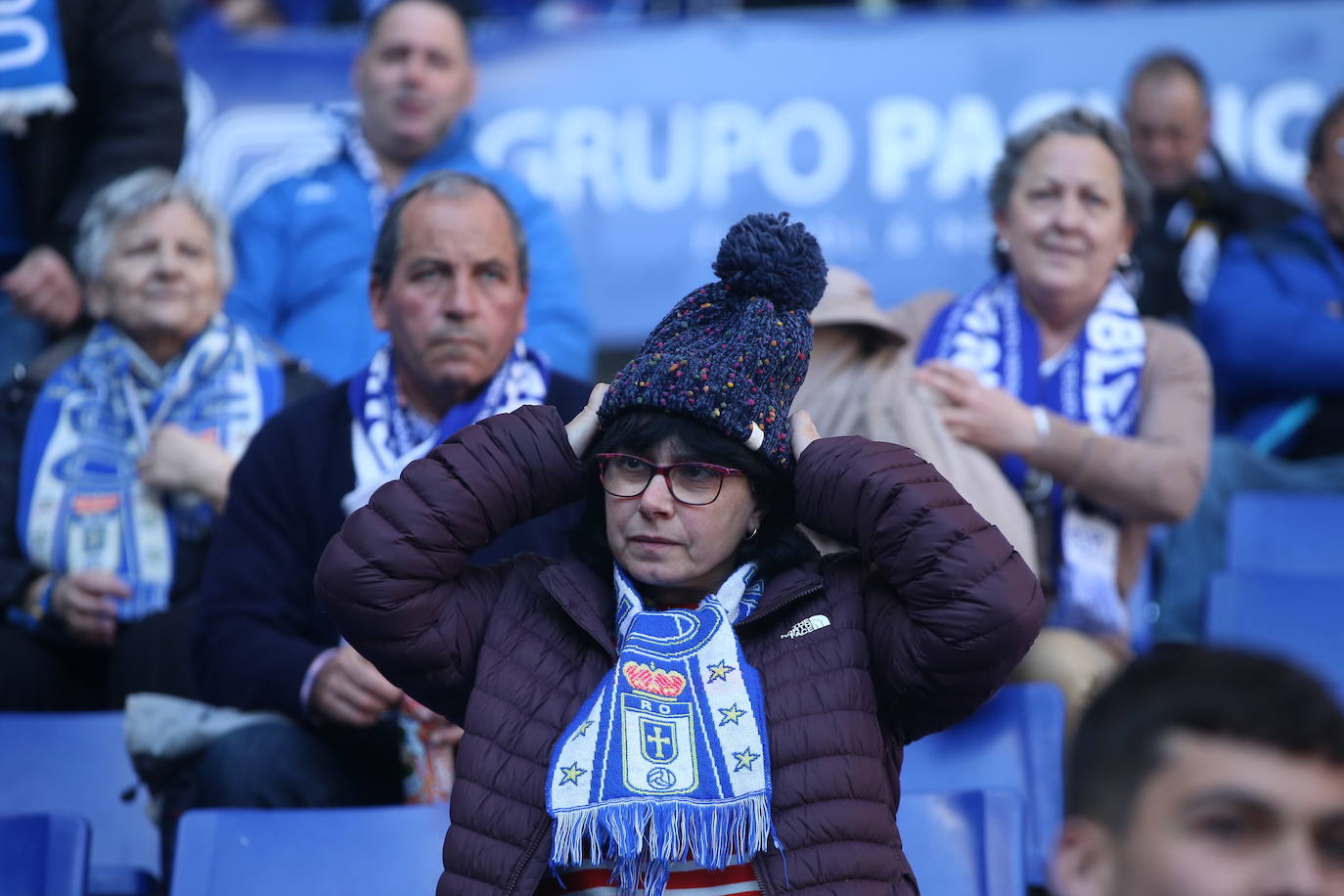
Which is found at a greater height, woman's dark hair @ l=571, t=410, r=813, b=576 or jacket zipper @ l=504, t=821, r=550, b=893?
woman's dark hair @ l=571, t=410, r=813, b=576

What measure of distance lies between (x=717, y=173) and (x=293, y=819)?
3.07 m

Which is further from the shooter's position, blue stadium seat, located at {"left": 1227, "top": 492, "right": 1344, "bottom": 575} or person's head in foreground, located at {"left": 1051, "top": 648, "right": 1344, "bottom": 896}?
blue stadium seat, located at {"left": 1227, "top": 492, "right": 1344, "bottom": 575}

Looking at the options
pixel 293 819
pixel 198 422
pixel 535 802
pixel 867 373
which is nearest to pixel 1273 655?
pixel 535 802

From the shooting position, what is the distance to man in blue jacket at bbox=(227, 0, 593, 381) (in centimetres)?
468

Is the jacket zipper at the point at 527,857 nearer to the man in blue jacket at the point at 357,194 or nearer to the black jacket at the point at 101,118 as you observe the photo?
the man in blue jacket at the point at 357,194

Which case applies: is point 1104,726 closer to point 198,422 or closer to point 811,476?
point 811,476

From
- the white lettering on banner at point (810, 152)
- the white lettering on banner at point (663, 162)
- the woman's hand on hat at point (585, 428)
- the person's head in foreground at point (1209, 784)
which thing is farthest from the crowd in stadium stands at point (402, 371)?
the person's head in foreground at point (1209, 784)

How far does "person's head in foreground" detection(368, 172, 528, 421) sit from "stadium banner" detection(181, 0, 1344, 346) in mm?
1964

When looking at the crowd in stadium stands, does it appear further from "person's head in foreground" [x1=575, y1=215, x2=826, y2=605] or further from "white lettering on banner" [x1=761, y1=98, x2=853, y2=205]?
"white lettering on banner" [x1=761, y1=98, x2=853, y2=205]

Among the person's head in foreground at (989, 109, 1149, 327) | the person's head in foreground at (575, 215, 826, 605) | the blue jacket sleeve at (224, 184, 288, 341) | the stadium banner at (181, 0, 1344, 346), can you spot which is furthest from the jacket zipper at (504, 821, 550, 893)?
the stadium banner at (181, 0, 1344, 346)

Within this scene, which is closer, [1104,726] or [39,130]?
[1104,726]

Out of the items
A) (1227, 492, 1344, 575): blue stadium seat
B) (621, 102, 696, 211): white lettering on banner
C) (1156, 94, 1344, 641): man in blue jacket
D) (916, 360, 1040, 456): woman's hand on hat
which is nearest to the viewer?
(916, 360, 1040, 456): woman's hand on hat

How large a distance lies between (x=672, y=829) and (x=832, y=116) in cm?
353

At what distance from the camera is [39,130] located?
4633 millimetres
